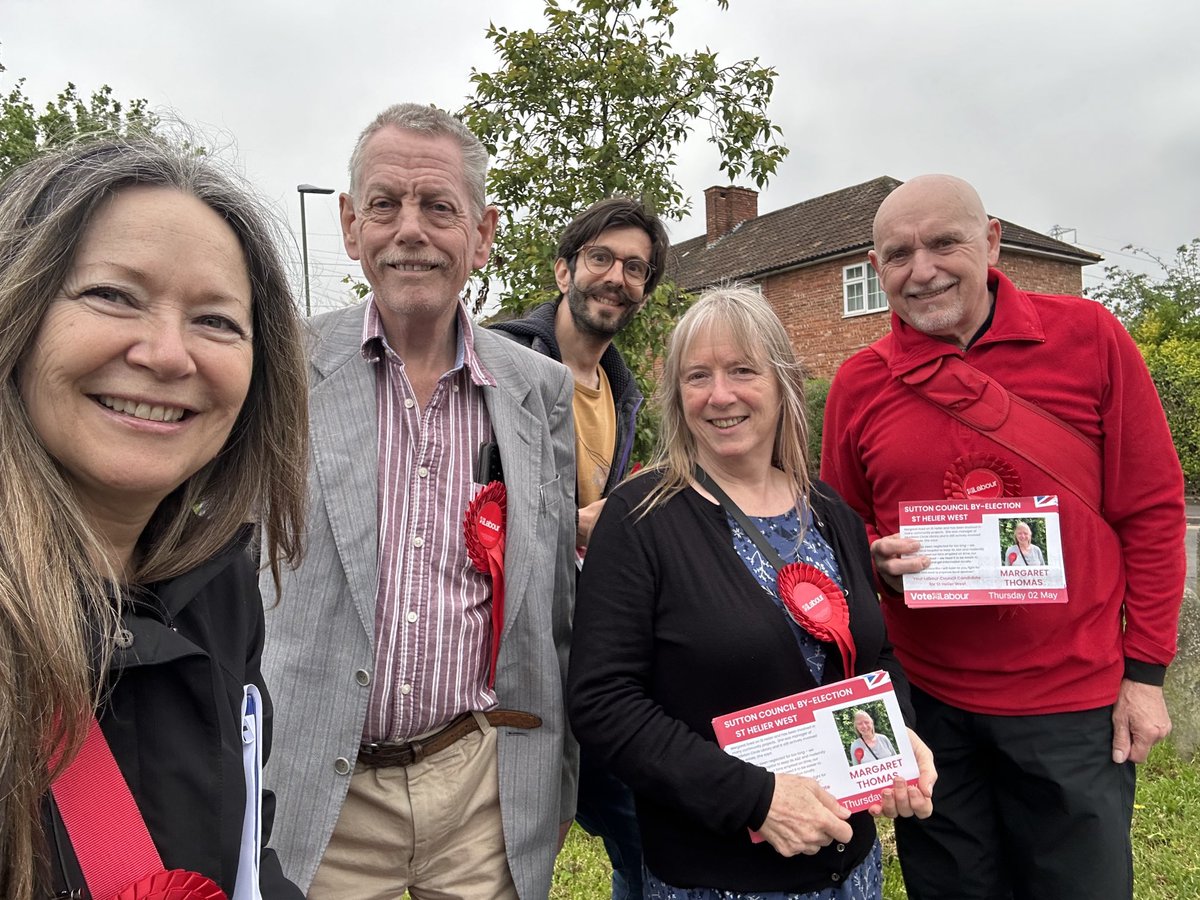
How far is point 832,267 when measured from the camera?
70.1ft

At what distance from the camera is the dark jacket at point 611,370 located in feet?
10.4

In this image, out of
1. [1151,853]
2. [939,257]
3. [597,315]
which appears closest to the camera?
[939,257]

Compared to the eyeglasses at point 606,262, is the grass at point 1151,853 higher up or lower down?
lower down

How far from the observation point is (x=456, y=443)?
2.29 metres

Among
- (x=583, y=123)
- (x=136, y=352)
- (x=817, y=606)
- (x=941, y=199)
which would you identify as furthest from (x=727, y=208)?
(x=136, y=352)

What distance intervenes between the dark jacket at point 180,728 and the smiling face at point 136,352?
17 centimetres

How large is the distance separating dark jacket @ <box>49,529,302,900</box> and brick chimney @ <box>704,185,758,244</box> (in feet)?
91.8

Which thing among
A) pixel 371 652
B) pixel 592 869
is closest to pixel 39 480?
pixel 371 652

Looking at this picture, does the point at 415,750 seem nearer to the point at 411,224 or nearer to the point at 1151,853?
the point at 411,224

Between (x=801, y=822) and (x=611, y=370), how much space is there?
2.04 m

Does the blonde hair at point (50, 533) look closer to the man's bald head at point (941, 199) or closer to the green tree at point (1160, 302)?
the man's bald head at point (941, 199)

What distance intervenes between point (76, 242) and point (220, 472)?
1.66 ft

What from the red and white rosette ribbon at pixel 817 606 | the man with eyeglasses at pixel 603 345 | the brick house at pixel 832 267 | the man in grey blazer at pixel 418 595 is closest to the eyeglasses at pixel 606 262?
the man with eyeglasses at pixel 603 345

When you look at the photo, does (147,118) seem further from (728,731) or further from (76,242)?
(728,731)
